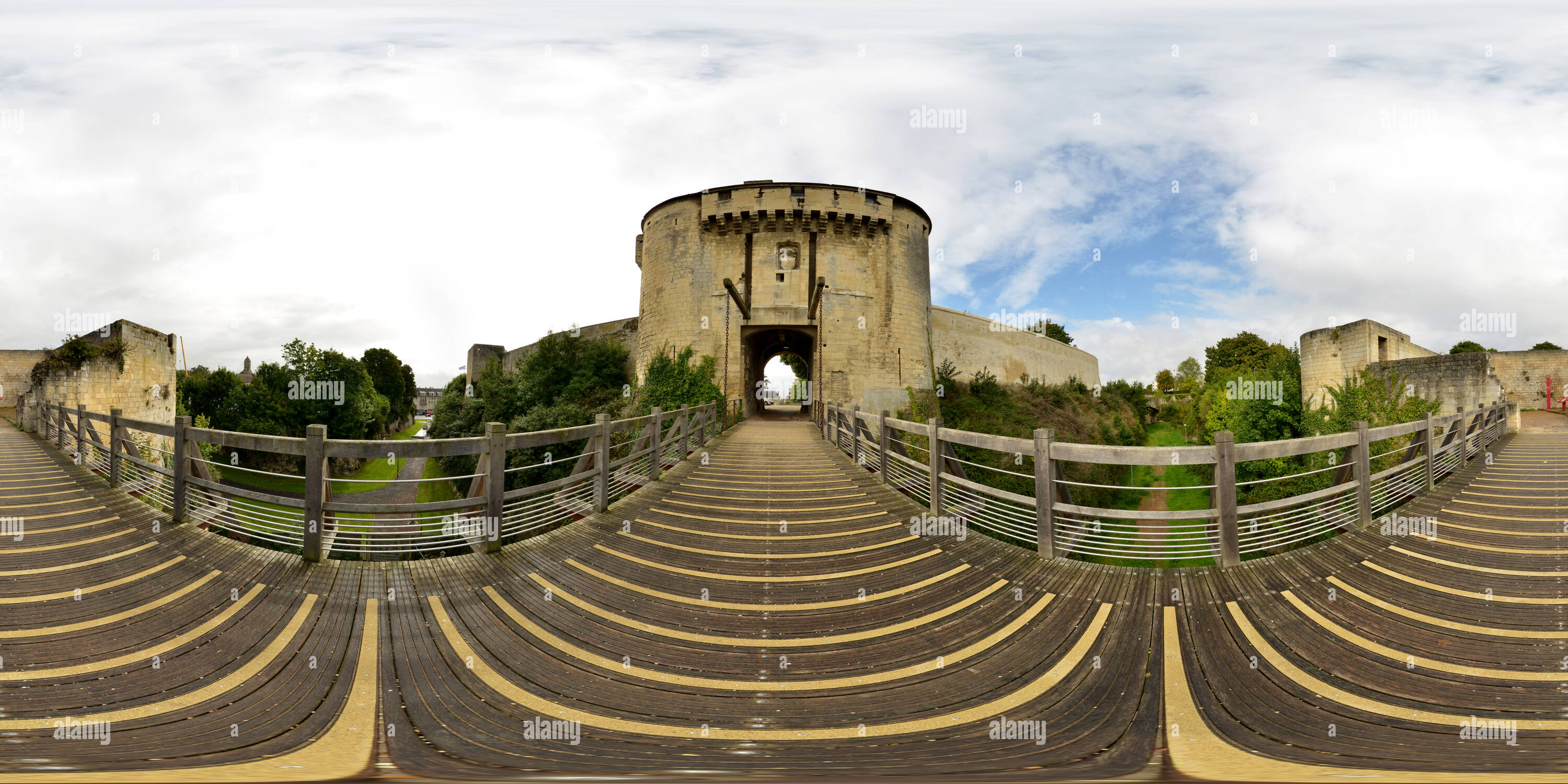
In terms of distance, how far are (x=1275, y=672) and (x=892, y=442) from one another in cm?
757

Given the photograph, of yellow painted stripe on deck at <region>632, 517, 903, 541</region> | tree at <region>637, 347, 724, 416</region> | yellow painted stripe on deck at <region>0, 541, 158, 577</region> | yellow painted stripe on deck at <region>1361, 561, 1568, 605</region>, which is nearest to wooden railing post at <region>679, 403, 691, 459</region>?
yellow painted stripe on deck at <region>632, 517, 903, 541</region>

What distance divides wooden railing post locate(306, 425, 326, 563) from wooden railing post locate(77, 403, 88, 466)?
306 inches

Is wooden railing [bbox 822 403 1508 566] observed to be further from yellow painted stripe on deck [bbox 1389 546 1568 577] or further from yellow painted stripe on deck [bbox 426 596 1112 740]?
yellow painted stripe on deck [bbox 426 596 1112 740]

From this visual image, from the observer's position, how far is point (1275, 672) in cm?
380

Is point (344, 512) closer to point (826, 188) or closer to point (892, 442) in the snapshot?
point (892, 442)

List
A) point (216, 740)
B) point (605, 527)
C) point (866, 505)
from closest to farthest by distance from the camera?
1. point (216, 740)
2. point (605, 527)
3. point (866, 505)

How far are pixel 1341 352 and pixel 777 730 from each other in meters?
27.5

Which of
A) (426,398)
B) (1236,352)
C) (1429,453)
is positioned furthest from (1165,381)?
(426,398)

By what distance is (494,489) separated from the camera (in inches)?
227

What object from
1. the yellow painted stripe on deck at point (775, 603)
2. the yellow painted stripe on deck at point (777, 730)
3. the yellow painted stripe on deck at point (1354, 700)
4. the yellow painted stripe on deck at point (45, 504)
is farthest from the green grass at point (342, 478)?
the yellow painted stripe on deck at point (1354, 700)

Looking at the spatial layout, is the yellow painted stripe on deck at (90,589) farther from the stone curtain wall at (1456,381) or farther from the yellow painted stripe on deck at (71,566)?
the stone curtain wall at (1456,381)

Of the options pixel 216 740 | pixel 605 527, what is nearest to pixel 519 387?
pixel 605 527

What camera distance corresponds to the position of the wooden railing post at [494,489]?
18.5ft

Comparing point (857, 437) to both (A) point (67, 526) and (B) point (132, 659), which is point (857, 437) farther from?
(A) point (67, 526)
